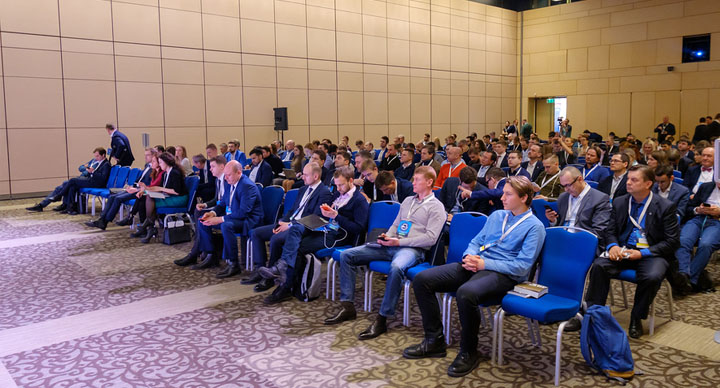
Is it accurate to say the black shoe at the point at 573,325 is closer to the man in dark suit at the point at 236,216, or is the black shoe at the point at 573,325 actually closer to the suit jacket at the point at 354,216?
the suit jacket at the point at 354,216

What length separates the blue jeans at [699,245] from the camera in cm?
546

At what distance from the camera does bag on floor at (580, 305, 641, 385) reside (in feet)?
12.0

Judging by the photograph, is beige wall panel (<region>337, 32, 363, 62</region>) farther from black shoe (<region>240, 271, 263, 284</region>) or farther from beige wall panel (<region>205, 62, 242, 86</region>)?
black shoe (<region>240, 271, 263, 284</region>)

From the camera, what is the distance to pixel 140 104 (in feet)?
47.9

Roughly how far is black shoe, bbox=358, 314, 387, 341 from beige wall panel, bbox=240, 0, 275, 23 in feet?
44.2

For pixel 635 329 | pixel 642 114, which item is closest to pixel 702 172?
pixel 635 329

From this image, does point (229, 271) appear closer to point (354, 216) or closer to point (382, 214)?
point (354, 216)

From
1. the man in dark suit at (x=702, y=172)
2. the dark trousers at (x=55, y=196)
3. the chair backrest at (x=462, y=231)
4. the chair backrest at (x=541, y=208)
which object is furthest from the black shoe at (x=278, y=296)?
the dark trousers at (x=55, y=196)

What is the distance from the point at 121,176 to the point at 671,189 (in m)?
9.12

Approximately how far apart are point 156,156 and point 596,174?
21.6 feet

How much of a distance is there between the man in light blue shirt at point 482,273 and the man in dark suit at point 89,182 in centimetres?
871

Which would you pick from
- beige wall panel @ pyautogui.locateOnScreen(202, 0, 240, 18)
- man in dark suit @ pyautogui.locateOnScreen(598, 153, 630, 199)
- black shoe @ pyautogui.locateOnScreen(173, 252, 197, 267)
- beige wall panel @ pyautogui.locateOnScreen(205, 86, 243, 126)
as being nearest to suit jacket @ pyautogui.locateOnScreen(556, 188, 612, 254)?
man in dark suit @ pyautogui.locateOnScreen(598, 153, 630, 199)

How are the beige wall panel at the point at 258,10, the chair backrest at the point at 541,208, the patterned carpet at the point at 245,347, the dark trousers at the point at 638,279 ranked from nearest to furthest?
the patterned carpet at the point at 245,347 < the dark trousers at the point at 638,279 < the chair backrest at the point at 541,208 < the beige wall panel at the point at 258,10

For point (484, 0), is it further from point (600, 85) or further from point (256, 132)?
point (256, 132)
